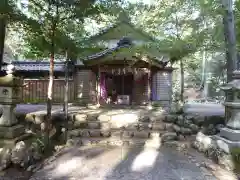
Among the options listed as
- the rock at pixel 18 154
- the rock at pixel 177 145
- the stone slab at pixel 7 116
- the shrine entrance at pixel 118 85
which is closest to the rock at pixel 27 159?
the rock at pixel 18 154

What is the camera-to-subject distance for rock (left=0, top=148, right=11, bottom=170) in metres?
5.63

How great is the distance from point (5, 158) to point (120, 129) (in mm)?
4359

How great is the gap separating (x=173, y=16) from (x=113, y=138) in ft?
38.2

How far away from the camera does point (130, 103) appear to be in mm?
15062

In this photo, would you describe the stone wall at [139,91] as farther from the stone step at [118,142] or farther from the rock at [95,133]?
the stone step at [118,142]

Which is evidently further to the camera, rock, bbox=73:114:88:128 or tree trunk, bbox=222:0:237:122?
rock, bbox=73:114:88:128

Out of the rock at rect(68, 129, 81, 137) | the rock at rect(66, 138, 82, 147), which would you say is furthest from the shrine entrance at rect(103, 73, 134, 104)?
the rock at rect(66, 138, 82, 147)

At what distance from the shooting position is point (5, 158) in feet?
18.8

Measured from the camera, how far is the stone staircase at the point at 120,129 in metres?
8.05

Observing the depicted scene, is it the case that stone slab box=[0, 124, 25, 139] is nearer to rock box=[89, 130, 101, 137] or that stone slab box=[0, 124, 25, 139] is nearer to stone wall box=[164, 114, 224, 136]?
rock box=[89, 130, 101, 137]

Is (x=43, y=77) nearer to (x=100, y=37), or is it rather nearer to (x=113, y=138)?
(x=100, y=37)

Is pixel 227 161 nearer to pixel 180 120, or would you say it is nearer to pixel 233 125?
pixel 233 125

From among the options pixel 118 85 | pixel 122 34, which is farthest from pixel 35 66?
pixel 122 34

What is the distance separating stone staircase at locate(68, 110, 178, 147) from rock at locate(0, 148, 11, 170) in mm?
2496
